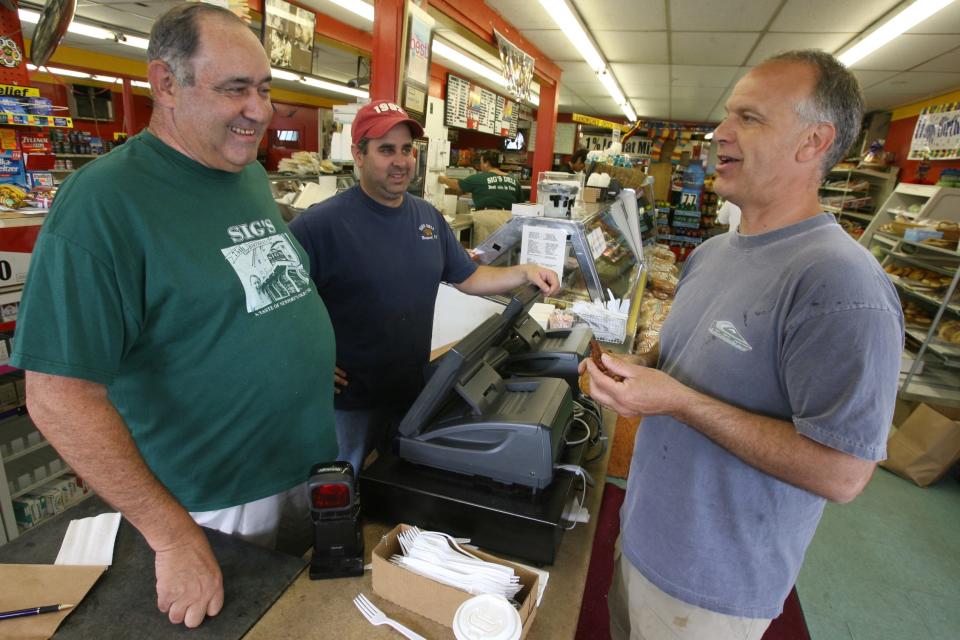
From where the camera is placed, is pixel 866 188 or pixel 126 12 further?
pixel 866 188

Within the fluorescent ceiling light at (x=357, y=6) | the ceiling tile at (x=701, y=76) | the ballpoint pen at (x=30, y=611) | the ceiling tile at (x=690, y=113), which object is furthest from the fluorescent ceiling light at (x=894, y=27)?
the ceiling tile at (x=690, y=113)

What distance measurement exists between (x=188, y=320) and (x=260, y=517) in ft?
2.15

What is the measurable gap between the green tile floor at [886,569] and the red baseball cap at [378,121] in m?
3.15

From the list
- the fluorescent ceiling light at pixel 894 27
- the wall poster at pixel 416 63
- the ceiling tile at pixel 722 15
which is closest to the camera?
the wall poster at pixel 416 63

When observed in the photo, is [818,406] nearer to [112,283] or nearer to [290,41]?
[112,283]

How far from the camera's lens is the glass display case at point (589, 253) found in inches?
104

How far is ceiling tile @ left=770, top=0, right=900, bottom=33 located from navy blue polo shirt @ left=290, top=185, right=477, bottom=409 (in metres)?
4.89

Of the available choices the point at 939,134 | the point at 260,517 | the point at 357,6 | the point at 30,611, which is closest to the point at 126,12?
the point at 357,6

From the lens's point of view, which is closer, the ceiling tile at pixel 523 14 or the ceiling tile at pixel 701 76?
the ceiling tile at pixel 523 14

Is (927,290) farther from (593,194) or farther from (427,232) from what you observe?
(427,232)

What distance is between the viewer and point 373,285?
2.06 m

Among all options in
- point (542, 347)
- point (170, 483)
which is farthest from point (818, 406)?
point (170, 483)

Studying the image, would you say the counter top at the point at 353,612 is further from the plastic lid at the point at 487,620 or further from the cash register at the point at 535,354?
the cash register at the point at 535,354

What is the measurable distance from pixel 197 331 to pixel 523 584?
954 millimetres
